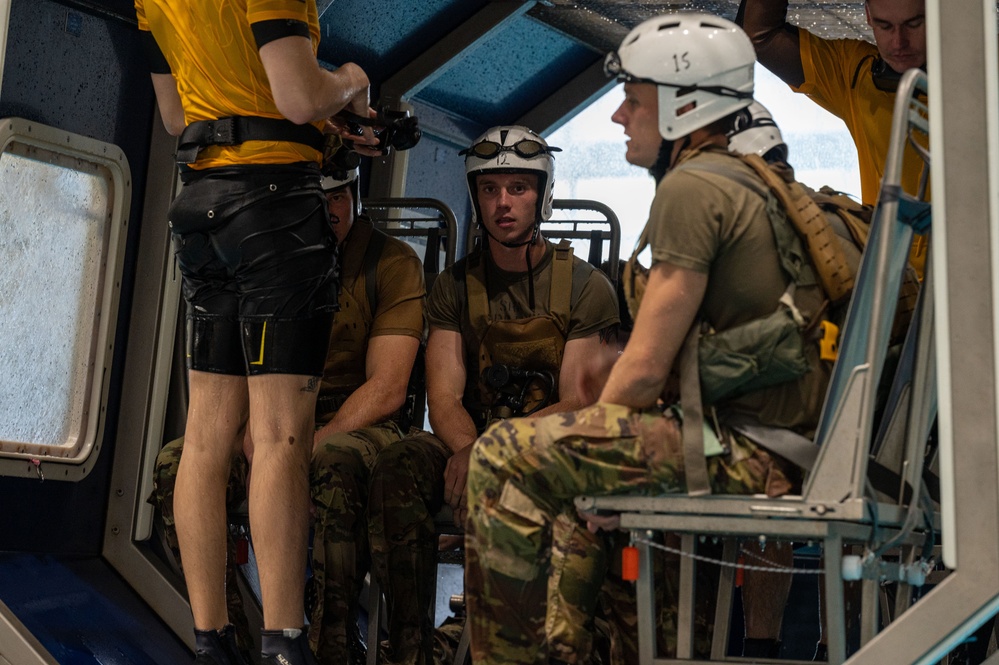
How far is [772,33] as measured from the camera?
470 centimetres

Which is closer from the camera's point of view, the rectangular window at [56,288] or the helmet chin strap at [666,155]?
the helmet chin strap at [666,155]

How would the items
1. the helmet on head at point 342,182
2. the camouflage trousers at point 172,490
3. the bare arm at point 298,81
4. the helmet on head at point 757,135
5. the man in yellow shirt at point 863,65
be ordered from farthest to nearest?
the helmet on head at point 342,182 < the camouflage trousers at point 172,490 < the man in yellow shirt at point 863,65 < the bare arm at point 298,81 < the helmet on head at point 757,135

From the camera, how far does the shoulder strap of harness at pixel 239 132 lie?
142 inches

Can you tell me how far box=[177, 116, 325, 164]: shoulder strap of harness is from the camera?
362 centimetres

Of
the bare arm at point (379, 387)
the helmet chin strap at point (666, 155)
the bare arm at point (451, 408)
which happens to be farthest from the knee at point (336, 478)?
the helmet chin strap at point (666, 155)

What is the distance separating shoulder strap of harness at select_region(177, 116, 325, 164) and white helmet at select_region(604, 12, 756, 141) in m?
1.00

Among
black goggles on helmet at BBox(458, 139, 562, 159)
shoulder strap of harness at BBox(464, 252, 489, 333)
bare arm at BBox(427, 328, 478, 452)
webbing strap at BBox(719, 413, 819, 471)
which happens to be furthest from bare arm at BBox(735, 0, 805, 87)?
webbing strap at BBox(719, 413, 819, 471)

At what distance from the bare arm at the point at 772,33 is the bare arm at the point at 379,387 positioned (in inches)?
67.8

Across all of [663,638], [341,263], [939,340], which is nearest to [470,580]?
[663,638]

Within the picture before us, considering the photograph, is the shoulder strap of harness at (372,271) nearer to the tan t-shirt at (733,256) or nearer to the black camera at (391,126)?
the black camera at (391,126)

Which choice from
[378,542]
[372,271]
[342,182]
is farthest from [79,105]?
[378,542]

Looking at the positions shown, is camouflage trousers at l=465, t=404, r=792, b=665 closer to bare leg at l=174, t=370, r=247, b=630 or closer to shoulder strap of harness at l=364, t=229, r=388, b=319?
bare leg at l=174, t=370, r=247, b=630

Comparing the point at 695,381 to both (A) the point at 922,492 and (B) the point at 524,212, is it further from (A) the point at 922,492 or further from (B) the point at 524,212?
(B) the point at 524,212

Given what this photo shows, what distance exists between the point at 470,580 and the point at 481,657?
19cm
